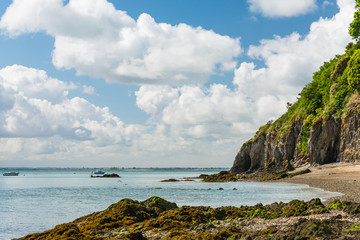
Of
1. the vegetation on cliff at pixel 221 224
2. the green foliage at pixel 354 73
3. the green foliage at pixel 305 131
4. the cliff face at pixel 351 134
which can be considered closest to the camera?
the vegetation on cliff at pixel 221 224

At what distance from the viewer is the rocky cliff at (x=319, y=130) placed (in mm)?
49050

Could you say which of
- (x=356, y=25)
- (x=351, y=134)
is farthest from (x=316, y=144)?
(x=356, y=25)

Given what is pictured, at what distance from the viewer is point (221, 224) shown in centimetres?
1497

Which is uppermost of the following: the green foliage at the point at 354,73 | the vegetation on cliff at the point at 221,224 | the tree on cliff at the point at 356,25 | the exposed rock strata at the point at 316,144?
the tree on cliff at the point at 356,25

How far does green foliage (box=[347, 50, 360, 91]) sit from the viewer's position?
47.3 m

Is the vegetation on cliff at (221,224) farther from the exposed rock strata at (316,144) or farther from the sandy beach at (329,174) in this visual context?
the exposed rock strata at (316,144)

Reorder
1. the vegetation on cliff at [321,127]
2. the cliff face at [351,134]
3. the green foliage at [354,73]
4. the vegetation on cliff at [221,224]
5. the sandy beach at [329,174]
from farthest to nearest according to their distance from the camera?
1. the vegetation on cliff at [321,127]
2. the green foliage at [354,73]
3. the cliff face at [351,134]
4. the sandy beach at [329,174]
5. the vegetation on cliff at [221,224]

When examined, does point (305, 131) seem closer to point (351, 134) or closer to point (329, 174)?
point (351, 134)

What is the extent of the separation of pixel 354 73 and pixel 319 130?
1169cm

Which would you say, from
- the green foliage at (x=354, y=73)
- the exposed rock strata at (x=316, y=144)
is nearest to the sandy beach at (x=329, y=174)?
the exposed rock strata at (x=316, y=144)

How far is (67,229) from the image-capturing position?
14688 millimetres

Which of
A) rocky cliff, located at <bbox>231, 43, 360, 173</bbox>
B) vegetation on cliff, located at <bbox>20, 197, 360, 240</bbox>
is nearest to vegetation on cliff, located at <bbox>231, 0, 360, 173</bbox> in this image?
rocky cliff, located at <bbox>231, 43, 360, 173</bbox>

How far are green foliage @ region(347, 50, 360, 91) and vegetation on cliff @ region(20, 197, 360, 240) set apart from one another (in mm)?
37679

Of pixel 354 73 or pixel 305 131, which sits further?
pixel 305 131
